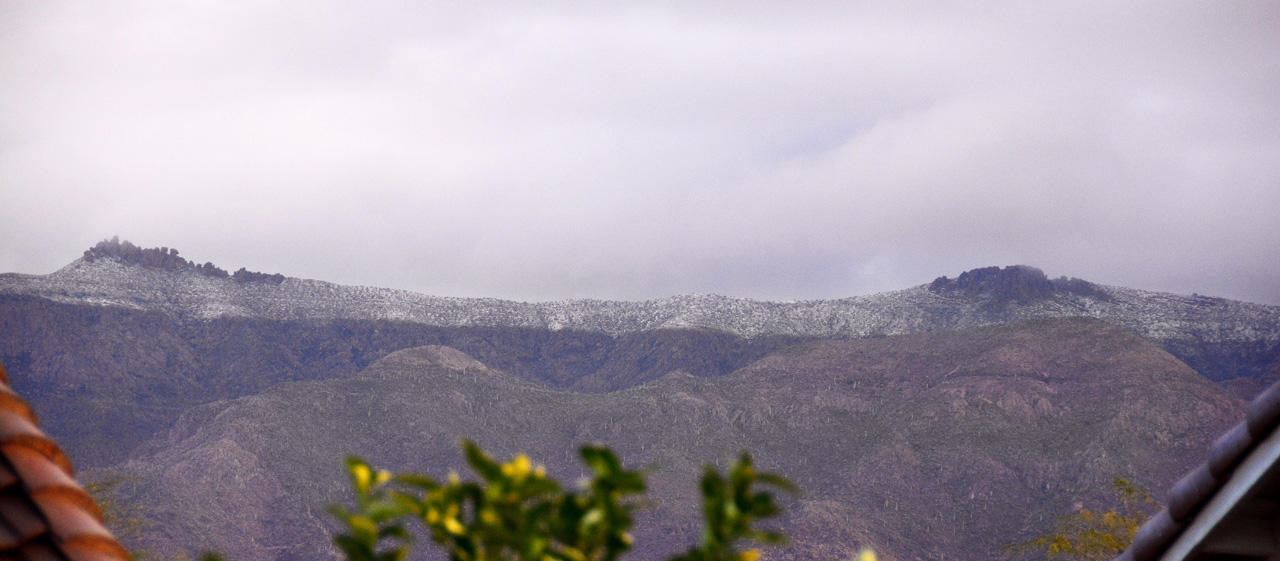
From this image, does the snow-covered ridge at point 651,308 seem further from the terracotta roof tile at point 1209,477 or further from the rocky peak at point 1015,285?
the terracotta roof tile at point 1209,477

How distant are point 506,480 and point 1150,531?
2300 mm

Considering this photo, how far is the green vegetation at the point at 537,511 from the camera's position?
1.53 m

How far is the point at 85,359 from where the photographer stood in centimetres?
7044

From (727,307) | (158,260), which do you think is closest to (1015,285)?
(727,307)

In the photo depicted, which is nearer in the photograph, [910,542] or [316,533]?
[910,542]

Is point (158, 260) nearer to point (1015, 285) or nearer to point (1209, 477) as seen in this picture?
point (1015, 285)

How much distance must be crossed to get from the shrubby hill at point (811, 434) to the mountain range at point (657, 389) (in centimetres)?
15

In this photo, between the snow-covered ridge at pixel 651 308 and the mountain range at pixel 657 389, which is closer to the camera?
the mountain range at pixel 657 389

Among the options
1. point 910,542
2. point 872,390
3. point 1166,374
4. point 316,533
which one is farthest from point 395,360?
point 1166,374

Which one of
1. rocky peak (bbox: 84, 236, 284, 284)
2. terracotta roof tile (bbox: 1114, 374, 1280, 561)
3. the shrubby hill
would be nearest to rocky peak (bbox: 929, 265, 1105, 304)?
the shrubby hill

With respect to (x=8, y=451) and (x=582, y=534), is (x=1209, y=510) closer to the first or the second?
(x=582, y=534)

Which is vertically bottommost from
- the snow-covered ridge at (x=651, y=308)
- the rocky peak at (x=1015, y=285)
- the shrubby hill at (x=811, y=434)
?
the shrubby hill at (x=811, y=434)

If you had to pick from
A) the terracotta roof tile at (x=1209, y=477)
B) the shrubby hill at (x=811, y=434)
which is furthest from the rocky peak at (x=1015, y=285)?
the terracotta roof tile at (x=1209, y=477)

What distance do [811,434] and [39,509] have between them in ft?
183
